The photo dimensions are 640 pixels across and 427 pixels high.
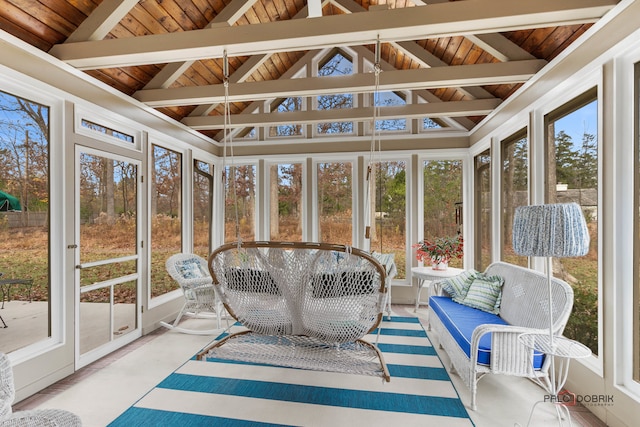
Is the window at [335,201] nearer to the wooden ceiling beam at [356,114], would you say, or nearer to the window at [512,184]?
the wooden ceiling beam at [356,114]

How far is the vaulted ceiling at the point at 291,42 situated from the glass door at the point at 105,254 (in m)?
0.92

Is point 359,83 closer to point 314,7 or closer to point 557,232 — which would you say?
point 314,7

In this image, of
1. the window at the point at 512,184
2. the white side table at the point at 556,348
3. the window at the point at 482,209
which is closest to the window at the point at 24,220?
the white side table at the point at 556,348

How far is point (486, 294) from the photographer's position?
3.19 m

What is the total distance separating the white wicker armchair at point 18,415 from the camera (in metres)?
1.33

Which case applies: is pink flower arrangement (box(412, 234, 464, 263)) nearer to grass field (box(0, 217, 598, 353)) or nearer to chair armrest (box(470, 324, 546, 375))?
grass field (box(0, 217, 598, 353))

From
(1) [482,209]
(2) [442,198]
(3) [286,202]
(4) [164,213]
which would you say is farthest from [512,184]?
(4) [164,213]

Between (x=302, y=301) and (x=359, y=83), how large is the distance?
225 cm

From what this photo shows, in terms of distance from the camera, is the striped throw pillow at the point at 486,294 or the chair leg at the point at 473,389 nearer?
the chair leg at the point at 473,389

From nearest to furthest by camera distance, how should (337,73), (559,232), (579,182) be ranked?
(559,232) → (579,182) → (337,73)

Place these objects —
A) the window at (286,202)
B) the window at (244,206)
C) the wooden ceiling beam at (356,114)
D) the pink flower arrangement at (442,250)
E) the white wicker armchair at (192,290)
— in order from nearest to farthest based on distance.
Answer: the white wicker armchair at (192,290) → the wooden ceiling beam at (356,114) → the pink flower arrangement at (442,250) → the window at (286,202) → the window at (244,206)

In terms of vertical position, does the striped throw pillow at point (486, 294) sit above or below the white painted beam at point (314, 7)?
below

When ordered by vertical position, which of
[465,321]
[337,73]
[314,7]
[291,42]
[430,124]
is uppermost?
[337,73]

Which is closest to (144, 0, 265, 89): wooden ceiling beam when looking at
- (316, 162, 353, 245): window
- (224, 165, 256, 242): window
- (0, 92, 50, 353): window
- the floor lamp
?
(0, 92, 50, 353): window
